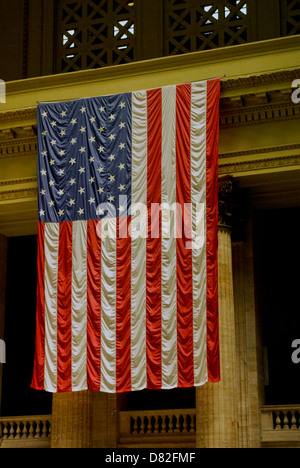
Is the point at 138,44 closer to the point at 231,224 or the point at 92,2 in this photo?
the point at 92,2

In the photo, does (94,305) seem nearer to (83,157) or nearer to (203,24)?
(83,157)

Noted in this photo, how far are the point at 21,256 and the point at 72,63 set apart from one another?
5.39 meters

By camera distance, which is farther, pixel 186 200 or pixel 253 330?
pixel 253 330

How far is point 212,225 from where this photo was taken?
53.6 feet

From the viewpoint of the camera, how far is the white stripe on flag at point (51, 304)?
16.4 m

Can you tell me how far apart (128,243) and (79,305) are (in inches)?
58.5

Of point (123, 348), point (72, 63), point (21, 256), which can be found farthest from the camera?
point (21, 256)

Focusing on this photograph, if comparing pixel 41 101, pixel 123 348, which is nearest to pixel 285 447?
pixel 123 348

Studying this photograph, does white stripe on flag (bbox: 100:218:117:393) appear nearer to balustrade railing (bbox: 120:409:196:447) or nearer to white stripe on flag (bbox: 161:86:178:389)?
white stripe on flag (bbox: 161:86:178:389)

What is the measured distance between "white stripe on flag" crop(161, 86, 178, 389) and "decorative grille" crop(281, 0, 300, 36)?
3.22 meters

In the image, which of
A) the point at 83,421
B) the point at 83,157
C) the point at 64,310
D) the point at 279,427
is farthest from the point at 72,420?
the point at 83,157

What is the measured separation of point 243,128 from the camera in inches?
687

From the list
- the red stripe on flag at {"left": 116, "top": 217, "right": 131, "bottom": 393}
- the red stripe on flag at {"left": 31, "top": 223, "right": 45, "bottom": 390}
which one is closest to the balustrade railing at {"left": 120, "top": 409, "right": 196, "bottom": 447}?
the red stripe on flag at {"left": 116, "top": 217, "right": 131, "bottom": 393}

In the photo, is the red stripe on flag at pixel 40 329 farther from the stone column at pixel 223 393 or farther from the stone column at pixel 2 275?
the stone column at pixel 2 275
